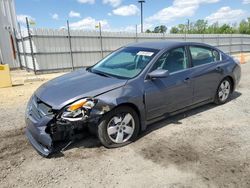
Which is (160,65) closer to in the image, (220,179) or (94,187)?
(220,179)

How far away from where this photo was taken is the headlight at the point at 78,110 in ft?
10.1

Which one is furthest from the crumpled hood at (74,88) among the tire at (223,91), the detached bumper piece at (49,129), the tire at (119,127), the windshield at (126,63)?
the tire at (223,91)

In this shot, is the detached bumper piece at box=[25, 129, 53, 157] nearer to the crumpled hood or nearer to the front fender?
the crumpled hood

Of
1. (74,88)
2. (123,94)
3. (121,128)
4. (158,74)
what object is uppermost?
(158,74)

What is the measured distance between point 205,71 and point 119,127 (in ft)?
7.84

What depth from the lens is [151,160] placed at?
316 cm

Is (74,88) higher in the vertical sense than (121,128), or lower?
higher

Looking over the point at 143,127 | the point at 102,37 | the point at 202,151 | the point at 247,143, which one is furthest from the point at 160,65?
the point at 102,37

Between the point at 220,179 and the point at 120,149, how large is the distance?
147 cm

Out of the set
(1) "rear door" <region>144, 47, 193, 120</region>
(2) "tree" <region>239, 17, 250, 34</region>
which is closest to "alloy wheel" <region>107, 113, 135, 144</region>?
(1) "rear door" <region>144, 47, 193, 120</region>

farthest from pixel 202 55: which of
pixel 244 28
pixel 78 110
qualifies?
pixel 244 28

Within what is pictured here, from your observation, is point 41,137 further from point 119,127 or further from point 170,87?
point 170,87

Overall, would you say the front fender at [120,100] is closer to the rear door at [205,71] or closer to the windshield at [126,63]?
the windshield at [126,63]

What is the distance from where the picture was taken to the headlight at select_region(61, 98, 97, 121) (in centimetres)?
309
